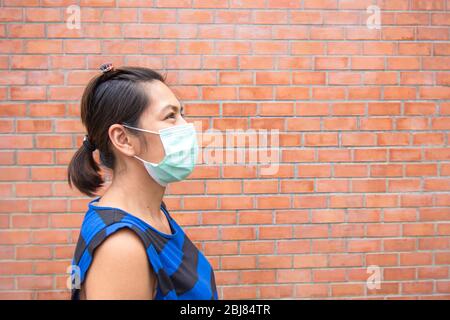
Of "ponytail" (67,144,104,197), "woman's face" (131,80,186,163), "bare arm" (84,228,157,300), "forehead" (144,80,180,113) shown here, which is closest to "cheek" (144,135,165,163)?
"woman's face" (131,80,186,163)

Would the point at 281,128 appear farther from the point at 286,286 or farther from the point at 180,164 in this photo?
the point at 180,164

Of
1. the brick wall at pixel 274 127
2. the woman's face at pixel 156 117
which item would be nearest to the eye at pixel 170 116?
the woman's face at pixel 156 117

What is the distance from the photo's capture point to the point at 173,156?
1.78m

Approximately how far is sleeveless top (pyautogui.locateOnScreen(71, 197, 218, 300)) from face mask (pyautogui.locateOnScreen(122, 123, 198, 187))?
240 millimetres

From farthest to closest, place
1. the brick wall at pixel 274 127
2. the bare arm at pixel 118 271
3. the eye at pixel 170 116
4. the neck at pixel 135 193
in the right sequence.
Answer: the brick wall at pixel 274 127 → the eye at pixel 170 116 → the neck at pixel 135 193 → the bare arm at pixel 118 271

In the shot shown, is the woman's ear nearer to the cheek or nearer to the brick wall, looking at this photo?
the cheek

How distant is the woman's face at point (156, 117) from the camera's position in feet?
5.46

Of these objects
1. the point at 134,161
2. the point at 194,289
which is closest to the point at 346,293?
the point at 194,289

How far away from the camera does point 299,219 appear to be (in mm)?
2998

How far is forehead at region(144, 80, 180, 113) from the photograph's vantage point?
166 centimetres

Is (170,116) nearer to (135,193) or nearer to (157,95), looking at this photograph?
(157,95)

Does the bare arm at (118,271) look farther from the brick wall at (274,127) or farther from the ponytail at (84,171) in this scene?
the brick wall at (274,127)

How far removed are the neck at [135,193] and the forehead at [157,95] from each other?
24cm

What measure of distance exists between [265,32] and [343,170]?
3.53 ft
